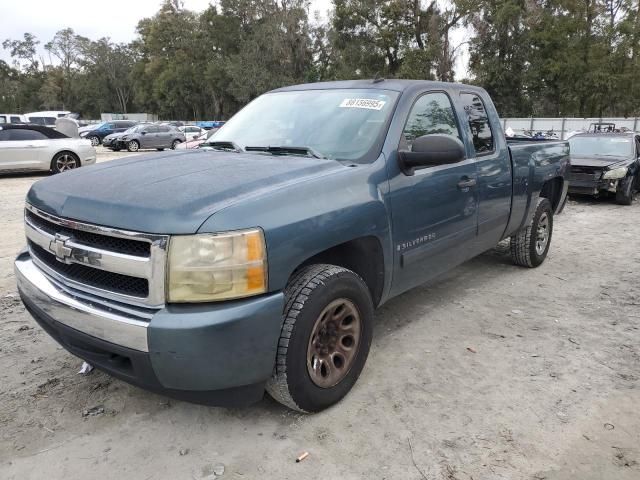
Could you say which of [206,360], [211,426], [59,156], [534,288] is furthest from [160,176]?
[59,156]

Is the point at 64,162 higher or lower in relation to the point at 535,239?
higher

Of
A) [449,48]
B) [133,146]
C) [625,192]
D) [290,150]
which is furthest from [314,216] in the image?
[449,48]

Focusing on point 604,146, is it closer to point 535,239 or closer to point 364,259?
point 535,239

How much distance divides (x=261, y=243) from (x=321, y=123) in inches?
56.6

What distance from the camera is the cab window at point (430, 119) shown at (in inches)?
135

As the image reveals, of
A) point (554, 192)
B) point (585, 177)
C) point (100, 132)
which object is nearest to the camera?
point (554, 192)

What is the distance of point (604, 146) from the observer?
11656 millimetres

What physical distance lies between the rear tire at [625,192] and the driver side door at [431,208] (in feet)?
27.0

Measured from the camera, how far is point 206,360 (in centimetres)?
224

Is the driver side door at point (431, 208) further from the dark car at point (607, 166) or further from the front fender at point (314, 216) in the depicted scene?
the dark car at point (607, 166)

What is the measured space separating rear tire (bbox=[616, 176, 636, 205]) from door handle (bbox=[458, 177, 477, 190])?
8.34 m

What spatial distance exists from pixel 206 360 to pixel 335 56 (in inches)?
1747

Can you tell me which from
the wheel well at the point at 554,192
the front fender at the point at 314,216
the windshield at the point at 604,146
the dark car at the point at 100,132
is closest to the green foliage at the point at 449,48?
the dark car at the point at 100,132

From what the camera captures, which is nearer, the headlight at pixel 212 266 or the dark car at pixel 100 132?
the headlight at pixel 212 266
